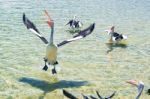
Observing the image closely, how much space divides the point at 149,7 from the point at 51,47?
84.5 feet

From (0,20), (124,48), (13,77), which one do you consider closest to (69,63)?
(13,77)

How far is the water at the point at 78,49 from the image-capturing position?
21.9 meters

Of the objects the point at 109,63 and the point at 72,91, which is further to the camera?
the point at 109,63

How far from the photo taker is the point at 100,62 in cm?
2478

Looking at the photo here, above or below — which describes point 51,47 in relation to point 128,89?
above

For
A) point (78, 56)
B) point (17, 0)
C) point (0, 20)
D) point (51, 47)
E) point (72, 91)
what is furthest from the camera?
point (17, 0)

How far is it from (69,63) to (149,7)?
929 inches

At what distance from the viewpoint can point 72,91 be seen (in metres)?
20.0

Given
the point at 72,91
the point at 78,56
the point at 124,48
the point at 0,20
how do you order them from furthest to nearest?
the point at 0,20
the point at 124,48
the point at 78,56
the point at 72,91

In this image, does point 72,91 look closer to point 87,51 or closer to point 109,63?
point 109,63

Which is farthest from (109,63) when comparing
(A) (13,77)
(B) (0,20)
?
(B) (0,20)

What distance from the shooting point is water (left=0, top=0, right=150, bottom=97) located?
72.0 ft

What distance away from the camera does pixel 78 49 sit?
27.0m

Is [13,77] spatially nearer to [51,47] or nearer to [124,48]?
[51,47]
